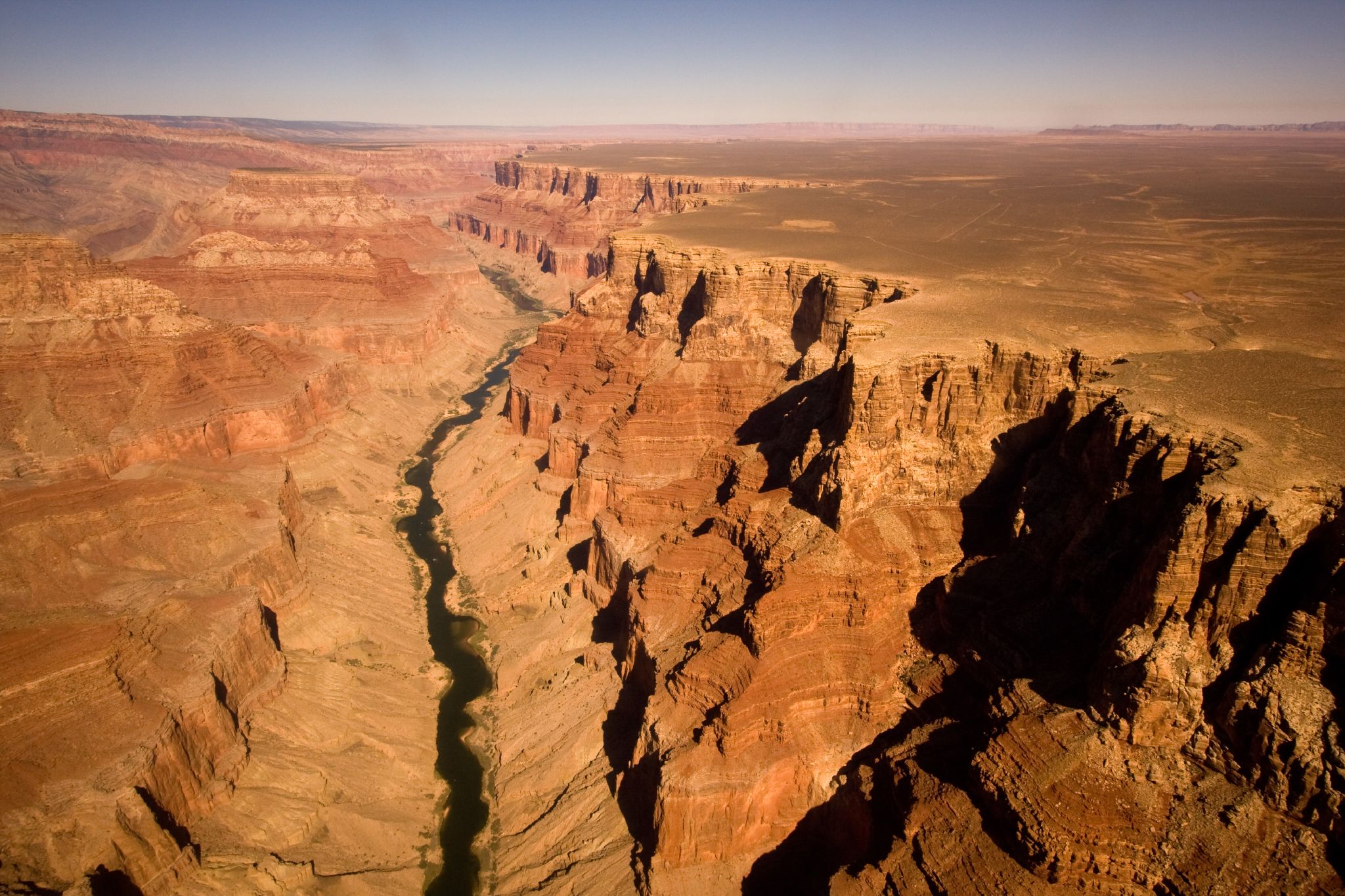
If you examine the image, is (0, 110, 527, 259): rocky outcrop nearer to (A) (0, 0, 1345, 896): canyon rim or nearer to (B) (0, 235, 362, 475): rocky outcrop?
(B) (0, 235, 362, 475): rocky outcrop

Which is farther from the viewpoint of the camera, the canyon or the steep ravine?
the steep ravine

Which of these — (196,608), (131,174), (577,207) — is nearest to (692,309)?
(196,608)

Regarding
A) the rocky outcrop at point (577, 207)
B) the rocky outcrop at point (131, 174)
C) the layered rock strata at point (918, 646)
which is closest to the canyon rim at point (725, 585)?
the layered rock strata at point (918, 646)

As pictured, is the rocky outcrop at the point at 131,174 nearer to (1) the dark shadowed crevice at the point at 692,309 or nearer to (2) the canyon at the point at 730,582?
(2) the canyon at the point at 730,582

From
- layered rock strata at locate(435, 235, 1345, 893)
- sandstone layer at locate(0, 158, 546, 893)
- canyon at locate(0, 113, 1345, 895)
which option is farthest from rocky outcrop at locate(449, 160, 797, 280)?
layered rock strata at locate(435, 235, 1345, 893)

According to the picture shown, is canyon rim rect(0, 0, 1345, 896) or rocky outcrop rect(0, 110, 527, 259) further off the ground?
rocky outcrop rect(0, 110, 527, 259)

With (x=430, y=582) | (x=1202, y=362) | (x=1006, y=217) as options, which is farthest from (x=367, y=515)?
(x=1006, y=217)
